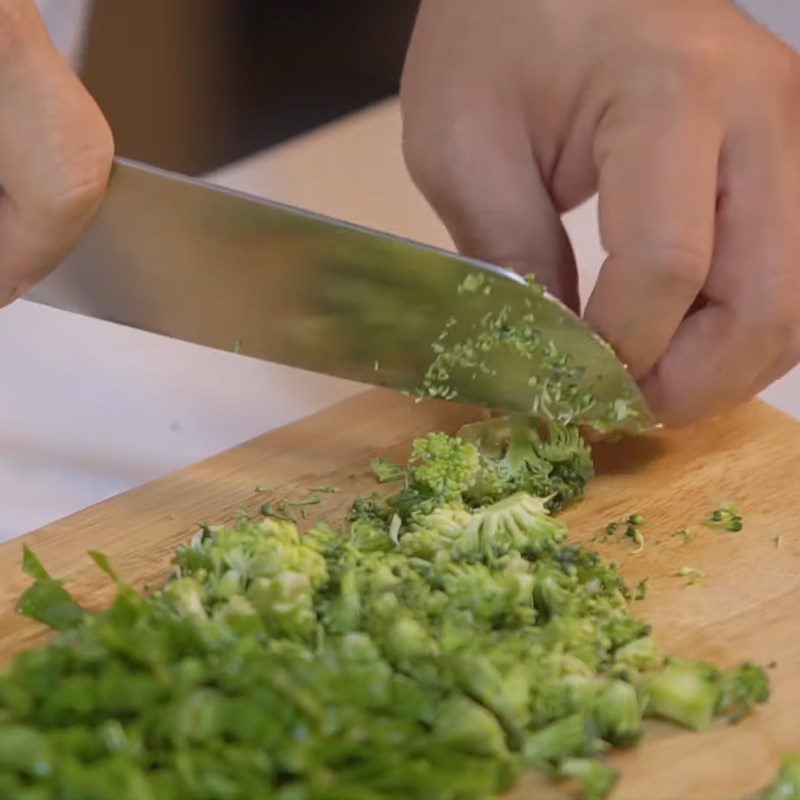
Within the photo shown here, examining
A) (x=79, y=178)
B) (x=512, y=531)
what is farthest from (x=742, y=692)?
(x=79, y=178)

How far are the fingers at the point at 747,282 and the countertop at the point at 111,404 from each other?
21.2 inches

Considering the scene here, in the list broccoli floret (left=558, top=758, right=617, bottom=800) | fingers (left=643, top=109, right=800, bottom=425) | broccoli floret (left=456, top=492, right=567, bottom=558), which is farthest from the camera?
fingers (left=643, top=109, right=800, bottom=425)

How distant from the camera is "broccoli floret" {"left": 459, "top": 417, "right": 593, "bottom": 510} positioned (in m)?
1.99

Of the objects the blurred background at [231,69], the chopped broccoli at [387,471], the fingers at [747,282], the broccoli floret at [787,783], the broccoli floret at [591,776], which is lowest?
the broccoli floret at [787,783]

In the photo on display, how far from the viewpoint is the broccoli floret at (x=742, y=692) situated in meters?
1.65

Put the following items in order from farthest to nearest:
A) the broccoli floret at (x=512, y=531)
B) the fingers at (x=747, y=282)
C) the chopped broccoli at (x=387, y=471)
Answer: the chopped broccoli at (x=387, y=471)
the fingers at (x=747, y=282)
the broccoli floret at (x=512, y=531)

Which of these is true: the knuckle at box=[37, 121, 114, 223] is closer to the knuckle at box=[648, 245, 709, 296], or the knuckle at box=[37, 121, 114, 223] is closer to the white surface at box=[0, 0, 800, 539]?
the white surface at box=[0, 0, 800, 539]

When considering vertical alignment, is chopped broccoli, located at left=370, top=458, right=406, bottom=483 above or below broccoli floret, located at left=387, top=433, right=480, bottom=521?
above

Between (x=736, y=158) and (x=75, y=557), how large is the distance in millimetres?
1104

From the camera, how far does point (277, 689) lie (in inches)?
55.7

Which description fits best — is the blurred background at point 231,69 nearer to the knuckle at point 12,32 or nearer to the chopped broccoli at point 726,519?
the knuckle at point 12,32

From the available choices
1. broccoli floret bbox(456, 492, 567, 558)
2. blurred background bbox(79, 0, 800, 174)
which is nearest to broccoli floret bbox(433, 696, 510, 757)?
broccoli floret bbox(456, 492, 567, 558)

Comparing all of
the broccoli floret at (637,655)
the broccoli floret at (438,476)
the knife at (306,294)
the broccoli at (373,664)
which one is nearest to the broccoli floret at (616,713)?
the broccoli at (373,664)

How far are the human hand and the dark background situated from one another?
1009 mm
